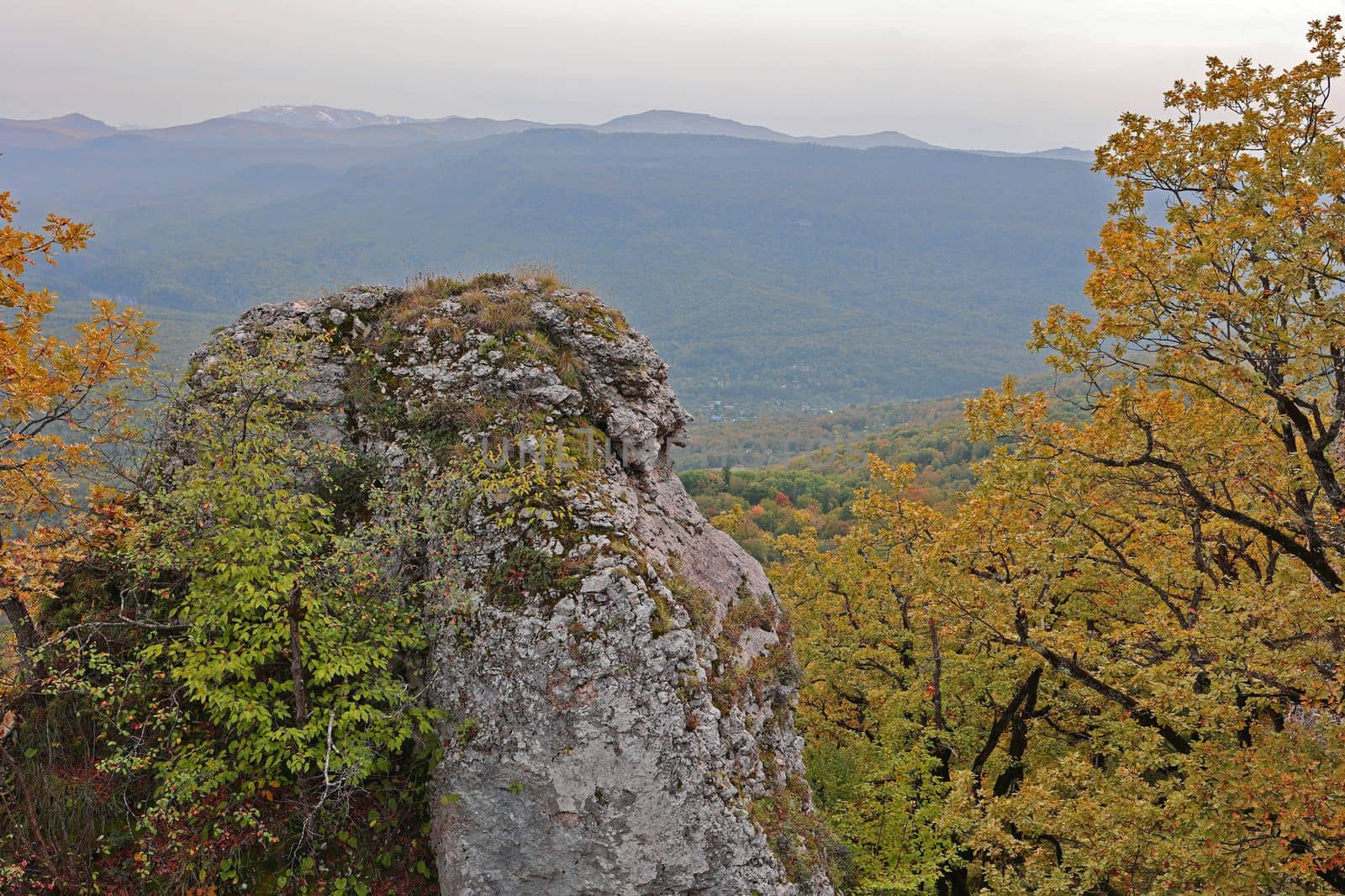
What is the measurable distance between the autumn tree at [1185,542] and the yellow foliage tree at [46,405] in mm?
12250

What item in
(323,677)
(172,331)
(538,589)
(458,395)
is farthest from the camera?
(172,331)

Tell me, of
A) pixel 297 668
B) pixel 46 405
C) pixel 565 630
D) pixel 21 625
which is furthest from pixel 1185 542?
pixel 21 625

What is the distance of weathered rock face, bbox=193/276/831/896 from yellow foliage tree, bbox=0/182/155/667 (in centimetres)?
158

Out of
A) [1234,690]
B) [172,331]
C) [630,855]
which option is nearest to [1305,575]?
[1234,690]

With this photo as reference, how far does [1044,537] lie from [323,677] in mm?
10700

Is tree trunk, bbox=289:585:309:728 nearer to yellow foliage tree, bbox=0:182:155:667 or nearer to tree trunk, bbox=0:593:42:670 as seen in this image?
yellow foliage tree, bbox=0:182:155:667

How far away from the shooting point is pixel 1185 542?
12875mm

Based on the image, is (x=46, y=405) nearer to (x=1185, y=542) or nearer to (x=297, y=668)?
(x=297, y=668)

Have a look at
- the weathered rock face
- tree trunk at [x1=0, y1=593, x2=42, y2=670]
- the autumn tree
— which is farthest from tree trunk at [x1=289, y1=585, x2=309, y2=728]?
the autumn tree

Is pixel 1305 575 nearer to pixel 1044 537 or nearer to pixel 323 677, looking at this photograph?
pixel 1044 537

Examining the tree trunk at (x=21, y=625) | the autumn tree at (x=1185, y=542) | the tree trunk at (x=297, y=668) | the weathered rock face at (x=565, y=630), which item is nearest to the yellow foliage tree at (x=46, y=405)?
the tree trunk at (x=21, y=625)

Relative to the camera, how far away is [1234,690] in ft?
30.5

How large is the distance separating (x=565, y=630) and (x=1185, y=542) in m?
10.6

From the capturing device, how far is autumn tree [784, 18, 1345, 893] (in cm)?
892
